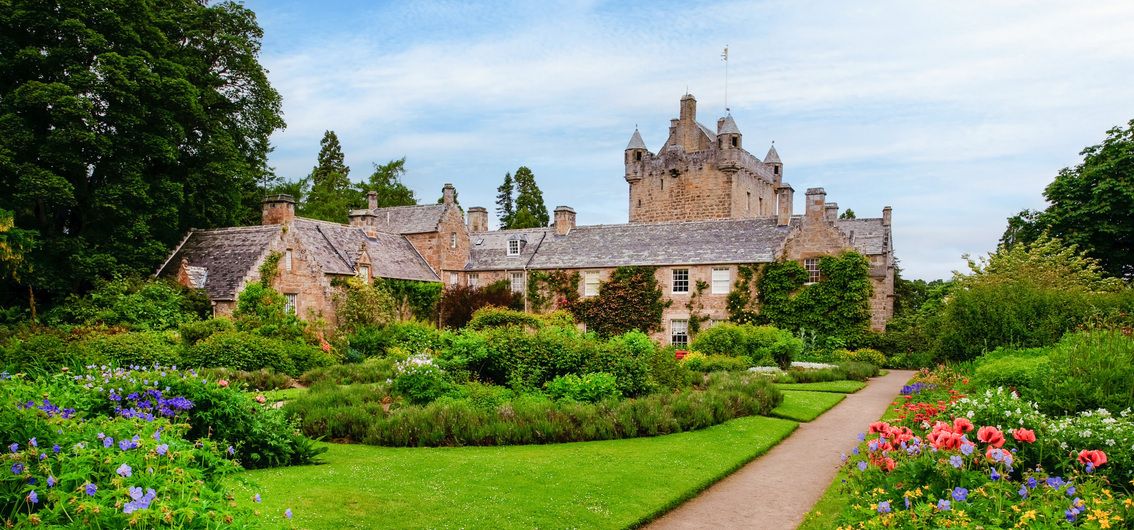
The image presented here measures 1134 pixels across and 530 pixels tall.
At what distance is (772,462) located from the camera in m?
12.3

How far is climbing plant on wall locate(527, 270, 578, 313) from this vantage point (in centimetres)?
3756

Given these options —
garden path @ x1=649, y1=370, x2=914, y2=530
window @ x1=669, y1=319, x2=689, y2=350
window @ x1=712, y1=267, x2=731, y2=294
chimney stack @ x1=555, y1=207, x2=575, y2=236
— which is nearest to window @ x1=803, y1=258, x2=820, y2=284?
window @ x1=712, y1=267, x2=731, y2=294

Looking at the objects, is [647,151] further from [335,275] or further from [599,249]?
[335,275]

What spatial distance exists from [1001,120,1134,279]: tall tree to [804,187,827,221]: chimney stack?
28.6 feet

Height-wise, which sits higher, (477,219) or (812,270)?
(477,219)

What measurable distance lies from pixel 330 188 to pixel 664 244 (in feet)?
120

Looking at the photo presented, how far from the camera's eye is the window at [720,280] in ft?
113

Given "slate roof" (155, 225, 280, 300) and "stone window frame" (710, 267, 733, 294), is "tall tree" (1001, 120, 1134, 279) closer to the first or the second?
"stone window frame" (710, 267, 733, 294)

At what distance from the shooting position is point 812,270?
33.0 metres

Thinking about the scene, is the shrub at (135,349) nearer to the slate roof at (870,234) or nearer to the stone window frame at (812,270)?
the stone window frame at (812,270)

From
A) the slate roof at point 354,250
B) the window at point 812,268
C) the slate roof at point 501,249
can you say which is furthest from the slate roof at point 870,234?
the slate roof at point 354,250

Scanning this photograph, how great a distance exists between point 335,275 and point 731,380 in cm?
1934

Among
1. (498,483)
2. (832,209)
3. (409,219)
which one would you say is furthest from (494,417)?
(832,209)

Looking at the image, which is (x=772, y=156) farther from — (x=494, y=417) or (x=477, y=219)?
(x=494, y=417)
